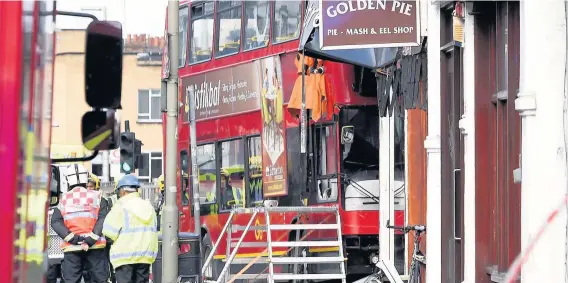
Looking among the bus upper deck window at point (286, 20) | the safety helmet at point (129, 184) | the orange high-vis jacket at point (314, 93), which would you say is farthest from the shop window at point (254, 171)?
the safety helmet at point (129, 184)

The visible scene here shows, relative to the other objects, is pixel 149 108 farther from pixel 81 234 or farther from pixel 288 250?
pixel 81 234

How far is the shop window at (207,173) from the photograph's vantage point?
24.3 metres

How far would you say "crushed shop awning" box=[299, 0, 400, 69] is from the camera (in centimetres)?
1627

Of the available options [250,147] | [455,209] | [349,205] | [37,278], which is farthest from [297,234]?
[37,278]

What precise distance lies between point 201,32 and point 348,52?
28.0 ft

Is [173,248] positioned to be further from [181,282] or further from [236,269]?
[236,269]

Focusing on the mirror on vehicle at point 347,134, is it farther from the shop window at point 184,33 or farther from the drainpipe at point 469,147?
the drainpipe at point 469,147

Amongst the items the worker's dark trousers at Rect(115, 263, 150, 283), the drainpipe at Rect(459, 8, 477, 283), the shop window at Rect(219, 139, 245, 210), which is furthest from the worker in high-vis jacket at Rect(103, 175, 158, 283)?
the shop window at Rect(219, 139, 245, 210)

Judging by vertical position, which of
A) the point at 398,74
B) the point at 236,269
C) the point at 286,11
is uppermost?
the point at 286,11

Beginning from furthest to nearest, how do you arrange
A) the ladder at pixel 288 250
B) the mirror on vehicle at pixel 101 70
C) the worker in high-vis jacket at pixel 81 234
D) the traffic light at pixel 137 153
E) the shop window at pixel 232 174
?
the traffic light at pixel 137 153, the shop window at pixel 232 174, the ladder at pixel 288 250, the worker in high-vis jacket at pixel 81 234, the mirror on vehicle at pixel 101 70

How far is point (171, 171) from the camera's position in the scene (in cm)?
1672

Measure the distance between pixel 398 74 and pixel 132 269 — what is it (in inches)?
159

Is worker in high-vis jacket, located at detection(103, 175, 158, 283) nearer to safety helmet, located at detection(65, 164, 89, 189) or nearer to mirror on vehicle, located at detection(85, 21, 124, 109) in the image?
safety helmet, located at detection(65, 164, 89, 189)

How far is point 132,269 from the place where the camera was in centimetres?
1573
